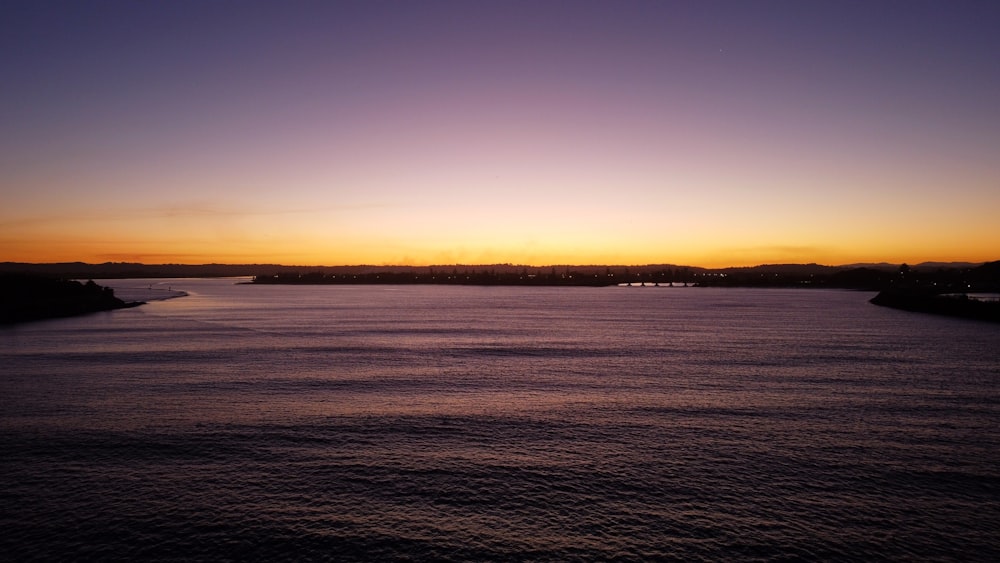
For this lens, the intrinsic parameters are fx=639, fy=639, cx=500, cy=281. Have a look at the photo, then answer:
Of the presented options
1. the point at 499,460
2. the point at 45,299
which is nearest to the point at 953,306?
the point at 499,460

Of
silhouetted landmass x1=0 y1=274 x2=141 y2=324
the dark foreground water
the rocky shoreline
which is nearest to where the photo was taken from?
the dark foreground water

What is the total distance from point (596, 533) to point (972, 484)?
12.0m

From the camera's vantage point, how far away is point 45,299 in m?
99.8

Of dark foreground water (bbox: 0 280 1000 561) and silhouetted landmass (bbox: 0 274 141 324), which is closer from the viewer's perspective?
dark foreground water (bbox: 0 280 1000 561)

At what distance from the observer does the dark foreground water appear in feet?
49.9

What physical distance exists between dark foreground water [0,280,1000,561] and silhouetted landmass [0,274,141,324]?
5027 centimetres

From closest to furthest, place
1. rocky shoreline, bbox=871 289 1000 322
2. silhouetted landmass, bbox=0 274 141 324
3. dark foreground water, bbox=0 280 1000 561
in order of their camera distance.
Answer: dark foreground water, bbox=0 280 1000 561 < silhouetted landmass, bbox=0 274 141 324 < rocky shoreline, bbox=871 289 1000 322

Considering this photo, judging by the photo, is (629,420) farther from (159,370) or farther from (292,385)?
(159,370)

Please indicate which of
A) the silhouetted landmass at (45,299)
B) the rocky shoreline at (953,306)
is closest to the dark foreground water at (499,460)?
the silhouetted landmass at (45,299)

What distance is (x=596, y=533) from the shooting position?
15.5 meters

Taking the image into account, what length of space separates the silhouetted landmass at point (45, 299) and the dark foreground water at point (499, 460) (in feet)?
165

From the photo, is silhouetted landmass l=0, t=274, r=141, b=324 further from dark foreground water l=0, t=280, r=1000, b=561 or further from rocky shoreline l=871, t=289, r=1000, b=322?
rocky shoreline l=871, t=289, r=1000, b=322

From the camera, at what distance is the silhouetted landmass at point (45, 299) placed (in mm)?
85375

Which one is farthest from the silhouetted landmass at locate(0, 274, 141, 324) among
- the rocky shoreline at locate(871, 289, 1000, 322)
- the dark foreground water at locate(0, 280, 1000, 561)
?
the rocky shoreline at locate(871, 289, 1000, 322)
